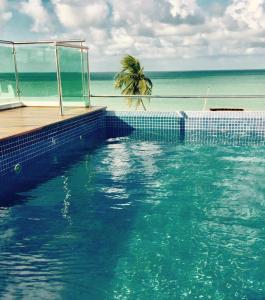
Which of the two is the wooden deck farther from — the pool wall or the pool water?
the pool water

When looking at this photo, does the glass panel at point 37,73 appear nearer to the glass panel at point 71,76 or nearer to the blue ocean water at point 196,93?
the glass panel at point 71,76

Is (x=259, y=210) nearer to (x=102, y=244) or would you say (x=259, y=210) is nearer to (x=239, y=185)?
(x=239, y=185)

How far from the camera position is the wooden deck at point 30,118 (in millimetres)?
6371

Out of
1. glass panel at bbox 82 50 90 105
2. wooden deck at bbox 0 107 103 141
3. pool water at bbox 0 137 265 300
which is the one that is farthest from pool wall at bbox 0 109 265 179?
pool water at bbox 0 137 265 300

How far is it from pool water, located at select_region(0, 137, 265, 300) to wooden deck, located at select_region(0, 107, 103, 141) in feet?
2.66

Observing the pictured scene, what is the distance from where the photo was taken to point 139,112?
10289mm

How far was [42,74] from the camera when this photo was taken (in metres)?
8.94

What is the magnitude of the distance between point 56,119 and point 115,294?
18.0ft

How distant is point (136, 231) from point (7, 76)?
719 cm

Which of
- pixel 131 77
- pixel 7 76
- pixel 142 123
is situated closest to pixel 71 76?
pixel 7 76

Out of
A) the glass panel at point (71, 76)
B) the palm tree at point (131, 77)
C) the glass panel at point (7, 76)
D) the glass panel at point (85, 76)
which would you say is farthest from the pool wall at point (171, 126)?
the palm tree at point (131, 77)

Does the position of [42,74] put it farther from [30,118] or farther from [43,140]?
[43,140]

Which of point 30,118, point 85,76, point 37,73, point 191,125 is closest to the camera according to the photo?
point 30,118

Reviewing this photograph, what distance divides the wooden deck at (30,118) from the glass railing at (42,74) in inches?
15.1
